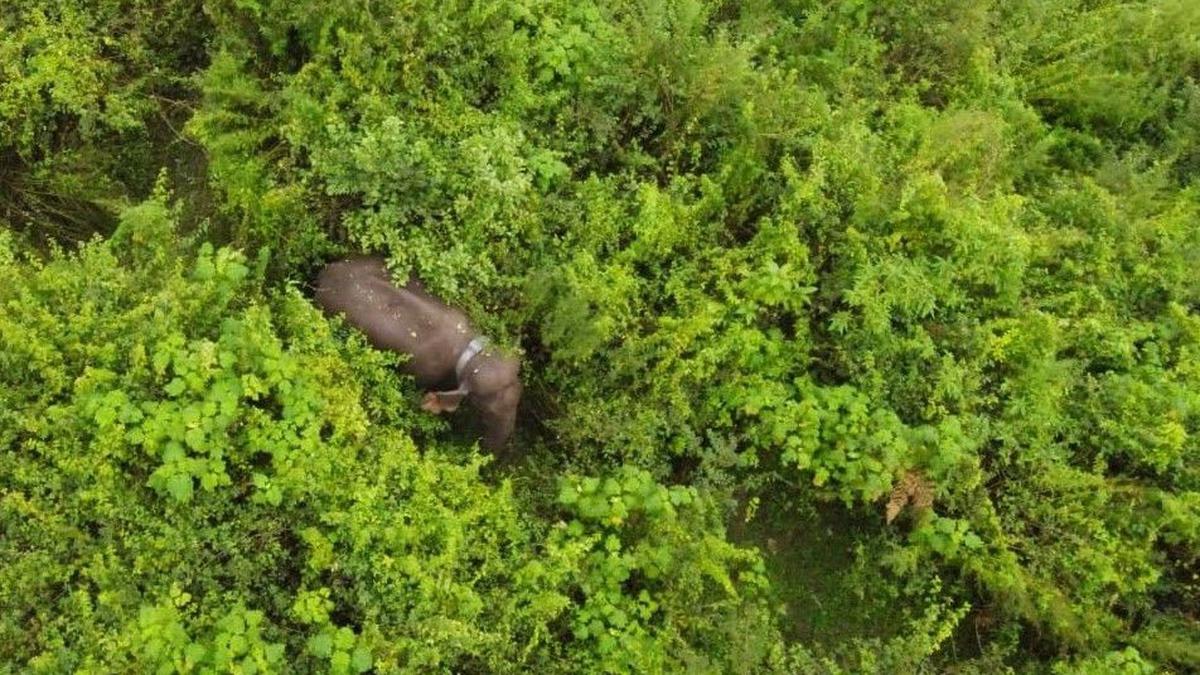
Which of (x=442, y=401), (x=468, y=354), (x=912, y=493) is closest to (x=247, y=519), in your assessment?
(x=442, y=401)

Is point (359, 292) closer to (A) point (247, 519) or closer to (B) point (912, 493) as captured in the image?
(A) point (247, 519)

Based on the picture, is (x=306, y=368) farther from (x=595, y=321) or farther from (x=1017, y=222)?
(x=1017, y=222)

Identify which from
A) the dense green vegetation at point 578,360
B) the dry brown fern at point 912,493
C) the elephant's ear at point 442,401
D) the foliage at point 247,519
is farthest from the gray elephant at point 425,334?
the dry brown fern at point 912,493

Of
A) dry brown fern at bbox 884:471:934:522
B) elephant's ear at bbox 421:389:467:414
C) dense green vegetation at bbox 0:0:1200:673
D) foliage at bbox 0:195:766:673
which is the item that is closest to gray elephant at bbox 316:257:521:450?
elephant's ear at bbox 421:389:467:414

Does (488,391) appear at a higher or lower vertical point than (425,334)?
lower

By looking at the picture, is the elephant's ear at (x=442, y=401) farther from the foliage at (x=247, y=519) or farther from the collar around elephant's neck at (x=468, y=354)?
the foliage at (x=247, y=519)

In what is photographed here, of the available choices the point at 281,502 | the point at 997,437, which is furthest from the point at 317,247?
the point at 997,437
